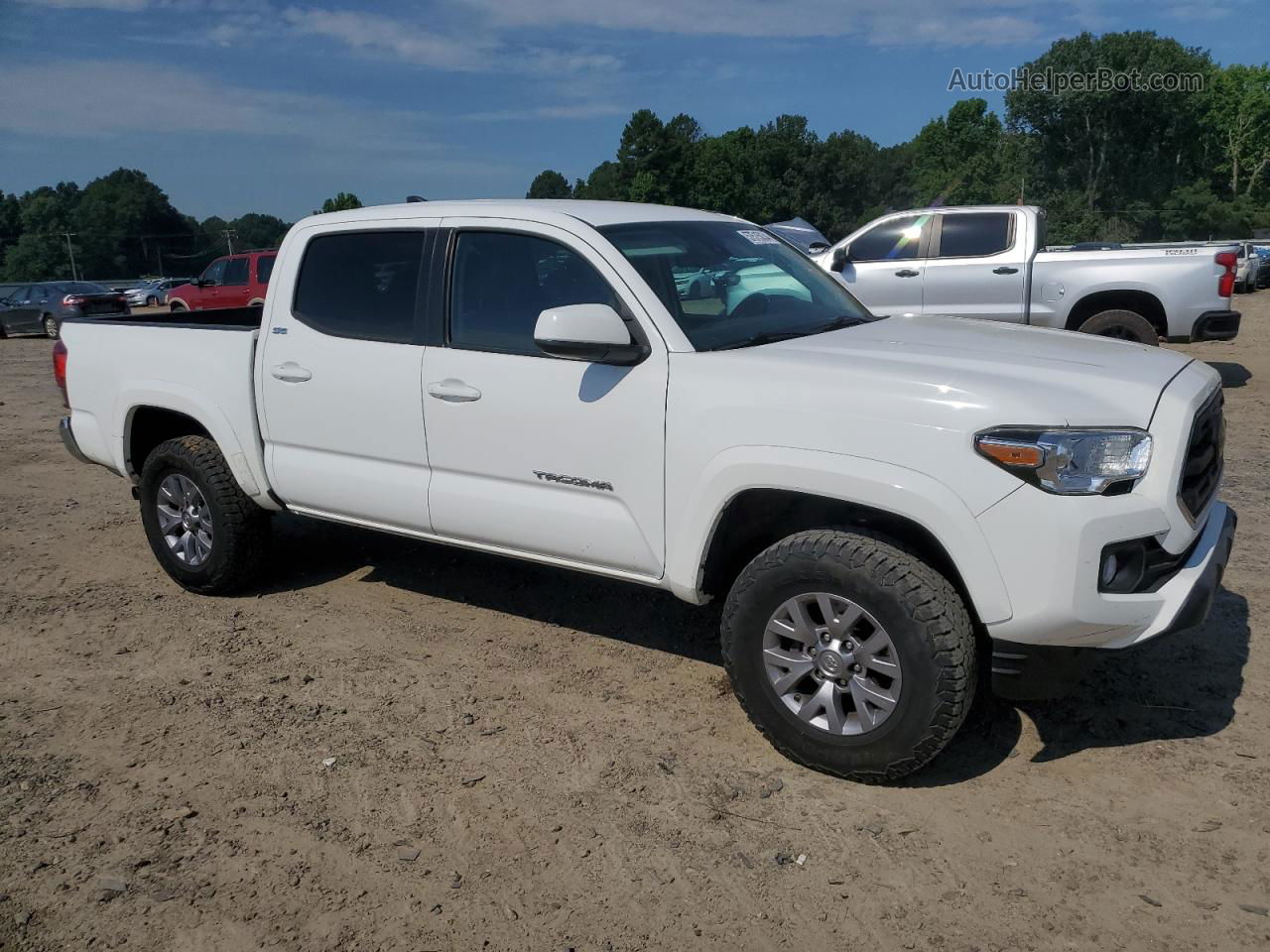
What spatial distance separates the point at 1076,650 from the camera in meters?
3.21

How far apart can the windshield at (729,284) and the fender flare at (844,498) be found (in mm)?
556

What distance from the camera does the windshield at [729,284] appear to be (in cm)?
401

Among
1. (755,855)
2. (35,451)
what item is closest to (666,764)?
(755,855)

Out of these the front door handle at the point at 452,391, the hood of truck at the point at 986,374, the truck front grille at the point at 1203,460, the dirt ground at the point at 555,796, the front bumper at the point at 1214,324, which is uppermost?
the hood of truck at the point at 986,374

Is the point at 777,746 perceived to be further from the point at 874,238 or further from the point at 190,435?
the point at 874,238

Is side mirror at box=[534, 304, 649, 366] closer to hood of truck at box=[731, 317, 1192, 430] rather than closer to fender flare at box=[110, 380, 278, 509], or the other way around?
hood of truck at box=[731, 317, 1192, 430]

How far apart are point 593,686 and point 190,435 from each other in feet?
8.64

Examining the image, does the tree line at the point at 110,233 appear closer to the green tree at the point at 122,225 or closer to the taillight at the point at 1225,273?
the green tree at the point at 122,225

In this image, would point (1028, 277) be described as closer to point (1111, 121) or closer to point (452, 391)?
point (452, 391)

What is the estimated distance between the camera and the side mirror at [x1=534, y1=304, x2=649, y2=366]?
3.66m

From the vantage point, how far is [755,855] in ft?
10.4

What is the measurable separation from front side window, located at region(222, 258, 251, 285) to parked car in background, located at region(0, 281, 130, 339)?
19.5 ft

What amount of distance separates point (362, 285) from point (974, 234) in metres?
8.32

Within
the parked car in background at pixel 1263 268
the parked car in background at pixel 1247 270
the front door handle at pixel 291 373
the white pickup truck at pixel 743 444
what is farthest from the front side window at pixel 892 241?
the parked car in background at pixel 1263 268
